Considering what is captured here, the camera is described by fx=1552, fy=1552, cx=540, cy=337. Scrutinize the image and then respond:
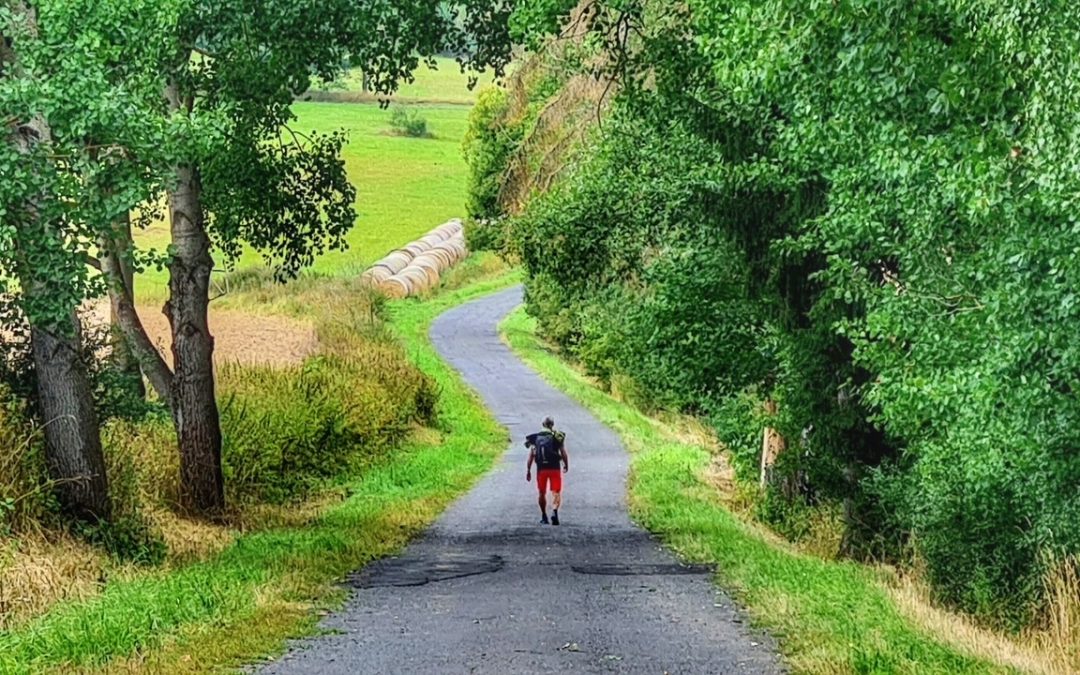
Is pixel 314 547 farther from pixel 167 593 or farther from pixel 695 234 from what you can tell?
pixel 695 234

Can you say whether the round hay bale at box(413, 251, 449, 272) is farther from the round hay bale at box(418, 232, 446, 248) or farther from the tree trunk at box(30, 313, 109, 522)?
the tree trunk at box(30, 313, 109, 522)

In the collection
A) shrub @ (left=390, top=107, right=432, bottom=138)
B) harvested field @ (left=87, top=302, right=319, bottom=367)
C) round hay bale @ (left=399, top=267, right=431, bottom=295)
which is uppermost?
shrub @ (left=390, top=107, right=432, bottom=138)

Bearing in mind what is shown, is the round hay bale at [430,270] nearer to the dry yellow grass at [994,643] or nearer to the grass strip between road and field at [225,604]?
the grass strip between road and field at [225,604]

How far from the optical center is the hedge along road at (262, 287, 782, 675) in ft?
35.9

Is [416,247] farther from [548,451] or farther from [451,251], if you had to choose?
[548,451]

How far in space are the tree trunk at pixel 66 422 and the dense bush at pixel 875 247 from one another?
670 centimetres

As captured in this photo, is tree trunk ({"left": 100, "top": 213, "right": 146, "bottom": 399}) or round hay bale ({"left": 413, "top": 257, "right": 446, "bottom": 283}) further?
round hay bale ({"left": 413, "top": 257, "right": 446, "bottom": 283})

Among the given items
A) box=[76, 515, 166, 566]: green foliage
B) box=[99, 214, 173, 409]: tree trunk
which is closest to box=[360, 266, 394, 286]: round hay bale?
box=[99, 214, 173, 409]: tree trunk

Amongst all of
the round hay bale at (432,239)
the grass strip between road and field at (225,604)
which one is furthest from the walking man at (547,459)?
the round hay bale at (432,239)

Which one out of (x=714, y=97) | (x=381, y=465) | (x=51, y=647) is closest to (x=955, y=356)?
(x=714, y=97)

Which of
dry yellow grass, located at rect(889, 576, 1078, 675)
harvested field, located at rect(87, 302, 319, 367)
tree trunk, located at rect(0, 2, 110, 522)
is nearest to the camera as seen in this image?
dry yellow grass, located at rect(889, 576, 1078, 675)

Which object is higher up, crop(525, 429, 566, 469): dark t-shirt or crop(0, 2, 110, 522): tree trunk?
crop(0, 2, 110, 522): tree trunk

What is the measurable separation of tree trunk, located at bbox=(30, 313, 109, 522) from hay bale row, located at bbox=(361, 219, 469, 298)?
155 ft

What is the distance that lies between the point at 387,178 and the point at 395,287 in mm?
37213
